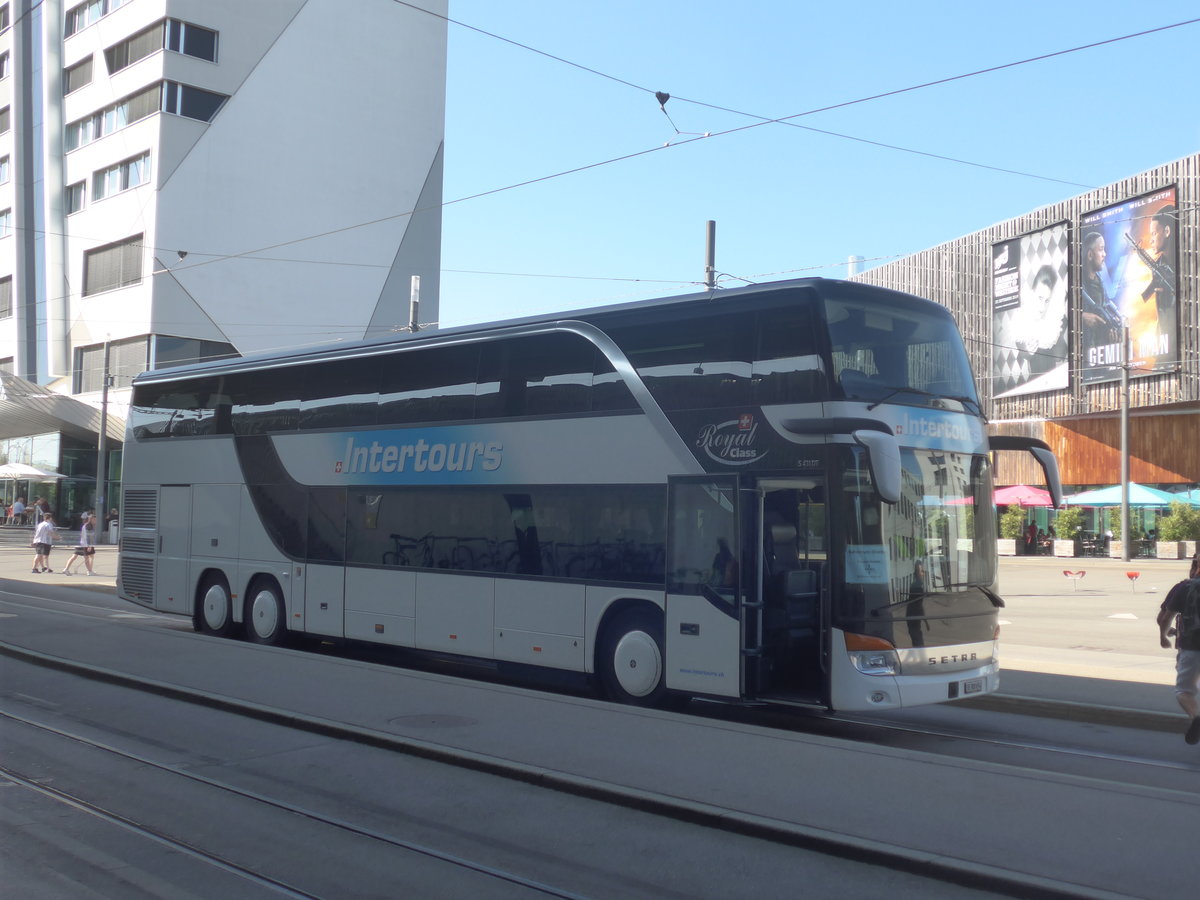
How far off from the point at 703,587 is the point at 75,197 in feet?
196

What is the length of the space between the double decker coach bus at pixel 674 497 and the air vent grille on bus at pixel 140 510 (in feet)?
12.6

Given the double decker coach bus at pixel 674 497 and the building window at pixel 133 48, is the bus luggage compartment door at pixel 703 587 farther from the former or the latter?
the building window at pixel 133 48

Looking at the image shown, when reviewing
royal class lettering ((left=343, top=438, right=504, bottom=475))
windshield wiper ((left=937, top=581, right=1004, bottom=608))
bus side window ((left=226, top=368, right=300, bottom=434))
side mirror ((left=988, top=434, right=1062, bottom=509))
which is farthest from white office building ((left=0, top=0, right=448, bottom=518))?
windshield wiper ((left=937, top=581, right=1004, bottom=608))

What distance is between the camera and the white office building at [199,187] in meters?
55.2

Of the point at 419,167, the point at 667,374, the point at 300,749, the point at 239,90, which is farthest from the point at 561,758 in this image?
the point at 419,167

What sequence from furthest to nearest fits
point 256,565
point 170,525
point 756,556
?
point 170,525 < point 256,565 < point 756,556

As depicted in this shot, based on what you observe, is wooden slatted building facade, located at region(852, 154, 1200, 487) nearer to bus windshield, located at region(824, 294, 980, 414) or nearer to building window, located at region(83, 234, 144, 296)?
bus windshield, located at region(824, 294, 980, 414)

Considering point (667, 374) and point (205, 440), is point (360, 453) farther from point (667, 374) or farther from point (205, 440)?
point (667, 374)

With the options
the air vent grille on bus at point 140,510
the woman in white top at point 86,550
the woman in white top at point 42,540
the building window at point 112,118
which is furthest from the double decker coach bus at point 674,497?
the building window at point 112,118

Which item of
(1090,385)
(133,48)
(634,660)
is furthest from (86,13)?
(634,660)

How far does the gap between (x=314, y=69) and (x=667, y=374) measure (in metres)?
55.7

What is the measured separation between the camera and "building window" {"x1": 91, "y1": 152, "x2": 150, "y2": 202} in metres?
55.8

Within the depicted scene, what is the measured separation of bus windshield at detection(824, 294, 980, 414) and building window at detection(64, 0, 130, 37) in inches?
2251

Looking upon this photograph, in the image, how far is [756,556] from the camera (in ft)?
33.8
